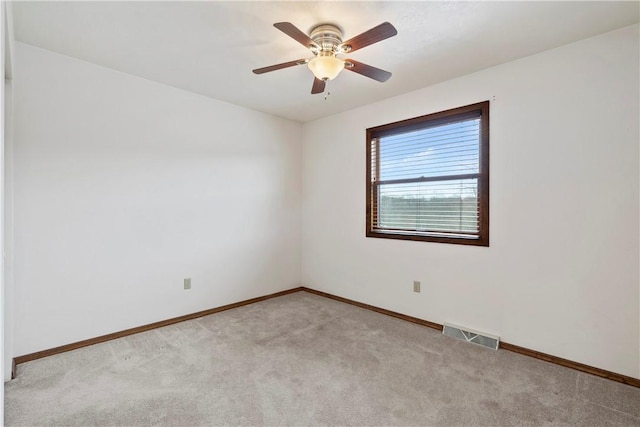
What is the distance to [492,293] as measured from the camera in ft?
9.14

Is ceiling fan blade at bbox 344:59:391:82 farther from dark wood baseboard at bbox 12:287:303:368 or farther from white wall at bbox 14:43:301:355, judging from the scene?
dark wood baseboard at bbox 12:287:303:368

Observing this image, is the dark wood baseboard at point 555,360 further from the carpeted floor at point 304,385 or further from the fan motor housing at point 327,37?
the fan motor housing at point 327,37

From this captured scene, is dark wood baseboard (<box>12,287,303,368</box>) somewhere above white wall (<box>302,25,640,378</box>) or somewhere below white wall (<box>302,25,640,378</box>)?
below

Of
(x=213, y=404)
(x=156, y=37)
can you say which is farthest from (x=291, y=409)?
(x=156, y=37)

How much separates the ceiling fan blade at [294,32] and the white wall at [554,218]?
1723mm

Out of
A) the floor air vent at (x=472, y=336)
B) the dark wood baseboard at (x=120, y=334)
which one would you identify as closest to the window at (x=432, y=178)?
the floor air vent at (x=472, y=336)

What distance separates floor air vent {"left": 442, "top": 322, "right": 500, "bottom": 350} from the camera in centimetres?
271

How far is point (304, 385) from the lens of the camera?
83.6 inches

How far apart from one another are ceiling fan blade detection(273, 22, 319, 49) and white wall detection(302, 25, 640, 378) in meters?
1.72

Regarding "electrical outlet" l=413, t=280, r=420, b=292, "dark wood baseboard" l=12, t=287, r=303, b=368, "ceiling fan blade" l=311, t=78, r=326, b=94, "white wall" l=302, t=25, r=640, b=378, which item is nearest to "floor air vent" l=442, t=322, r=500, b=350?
"white wall" l=302, t=25, r=640, b=378

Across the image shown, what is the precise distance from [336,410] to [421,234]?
197 centimetres

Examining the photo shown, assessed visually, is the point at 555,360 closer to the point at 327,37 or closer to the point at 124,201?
the point at 327,37

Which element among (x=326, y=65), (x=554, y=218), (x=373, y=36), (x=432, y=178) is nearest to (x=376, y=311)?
(x=432, y=178)

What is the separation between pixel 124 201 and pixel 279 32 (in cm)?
204
